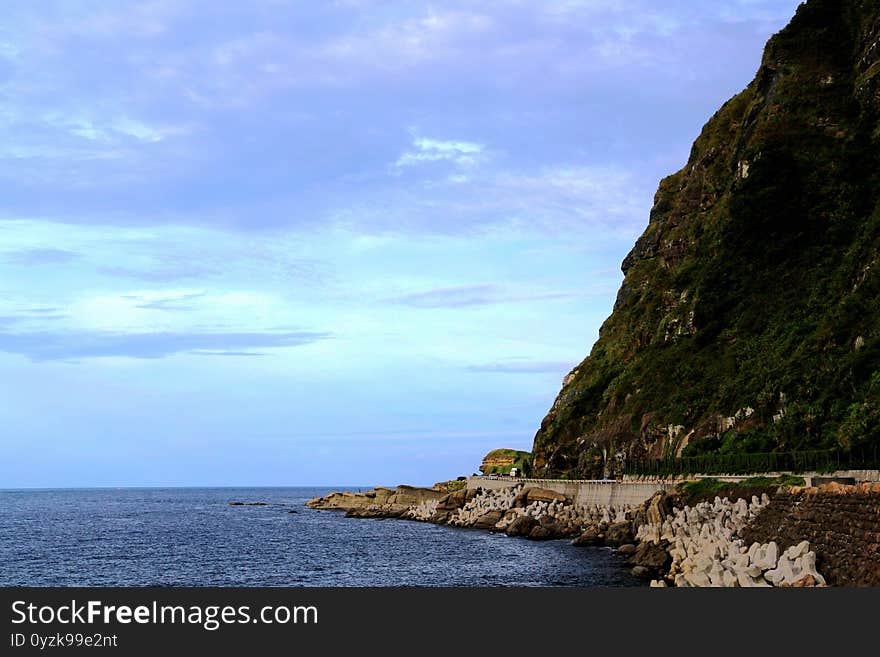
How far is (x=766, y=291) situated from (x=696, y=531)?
47655 millimetres

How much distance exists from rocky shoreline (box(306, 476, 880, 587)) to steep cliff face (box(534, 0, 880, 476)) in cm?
986

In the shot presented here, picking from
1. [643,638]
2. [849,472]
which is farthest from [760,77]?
[643,638]

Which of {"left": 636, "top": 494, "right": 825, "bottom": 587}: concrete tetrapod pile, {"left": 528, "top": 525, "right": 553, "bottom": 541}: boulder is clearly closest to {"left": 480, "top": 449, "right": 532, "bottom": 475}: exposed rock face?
{"left": 528, "top": 525, "right": 553, "bottom": 541}: boulder

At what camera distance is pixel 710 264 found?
9819 centimetres

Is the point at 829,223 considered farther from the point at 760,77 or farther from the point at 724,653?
the point at 724,653

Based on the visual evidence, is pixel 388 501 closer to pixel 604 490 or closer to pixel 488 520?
pixel 488 520

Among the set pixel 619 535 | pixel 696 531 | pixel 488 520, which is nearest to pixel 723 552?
pixel 696 531

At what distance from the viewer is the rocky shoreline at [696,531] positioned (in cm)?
2931

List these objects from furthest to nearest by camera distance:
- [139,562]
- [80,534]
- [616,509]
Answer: [80,534]
[616,509]
[139,562]

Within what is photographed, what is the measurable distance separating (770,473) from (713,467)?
28.9ft

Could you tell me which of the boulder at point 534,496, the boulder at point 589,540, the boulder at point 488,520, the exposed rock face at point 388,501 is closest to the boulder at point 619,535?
the boulder at point 589,540

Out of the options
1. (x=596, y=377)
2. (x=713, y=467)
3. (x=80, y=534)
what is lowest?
(x=80, y=534)

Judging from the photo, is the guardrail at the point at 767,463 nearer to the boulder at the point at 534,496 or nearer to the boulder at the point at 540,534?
the boulder at the point at 534,496

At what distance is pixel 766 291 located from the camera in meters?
89.4
